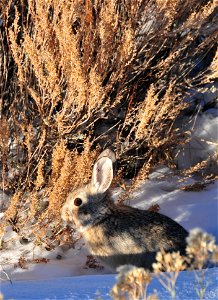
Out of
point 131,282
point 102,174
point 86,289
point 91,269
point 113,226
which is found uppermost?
point 102,174

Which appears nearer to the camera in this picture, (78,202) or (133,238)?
(133,238)

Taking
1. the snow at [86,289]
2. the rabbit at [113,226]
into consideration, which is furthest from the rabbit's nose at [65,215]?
the snow at [86,289]

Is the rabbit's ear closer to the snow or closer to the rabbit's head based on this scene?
the rabbit's head

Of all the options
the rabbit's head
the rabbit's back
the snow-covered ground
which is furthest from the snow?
the rabbit's head

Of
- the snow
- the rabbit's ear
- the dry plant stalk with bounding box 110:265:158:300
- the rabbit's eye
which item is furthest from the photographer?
the rabbit's eye

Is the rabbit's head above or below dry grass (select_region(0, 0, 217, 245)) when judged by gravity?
below

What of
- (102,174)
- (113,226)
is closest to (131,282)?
(113,226)

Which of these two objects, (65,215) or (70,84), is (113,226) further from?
(70,84)

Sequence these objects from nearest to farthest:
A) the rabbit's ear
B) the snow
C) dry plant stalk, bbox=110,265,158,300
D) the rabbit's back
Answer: dry plant stalk, bbox=110,265,158,300
the snow
the rabbit's back
the rabbit's ear
